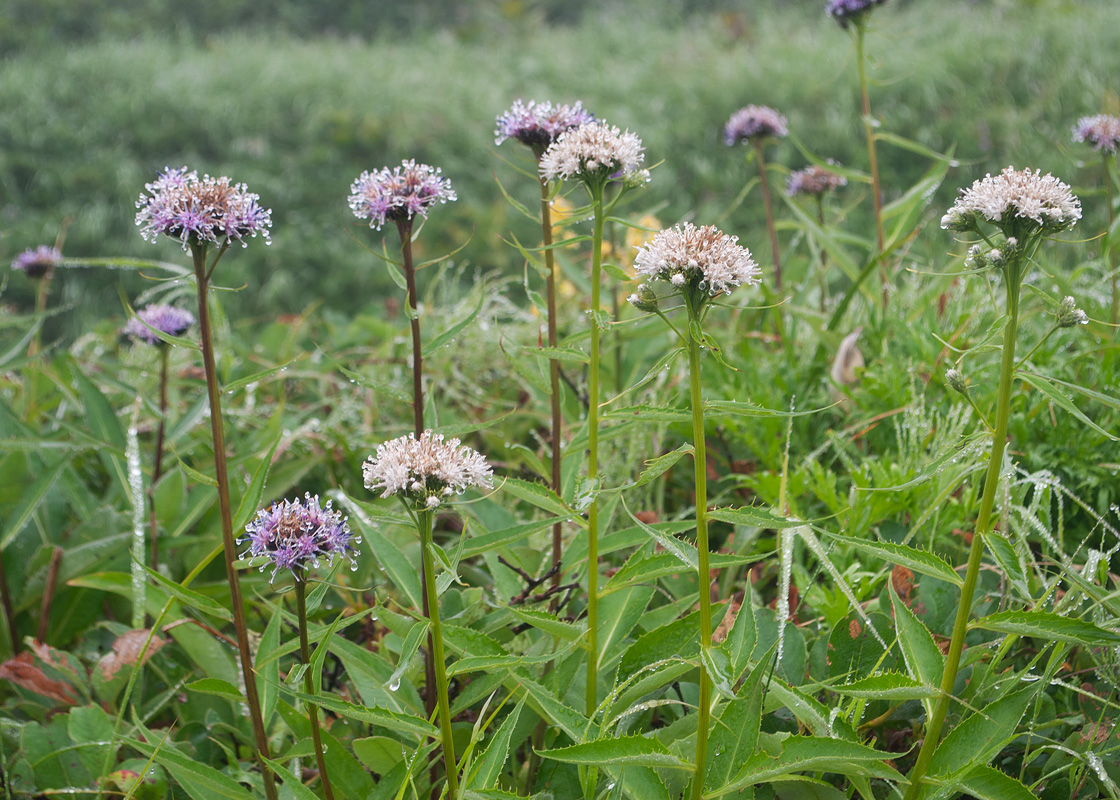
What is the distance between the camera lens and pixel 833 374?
2127 millimetres

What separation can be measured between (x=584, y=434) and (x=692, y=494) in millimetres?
813

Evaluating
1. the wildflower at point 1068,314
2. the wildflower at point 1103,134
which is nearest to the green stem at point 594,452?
the wildflower at point 1068,314

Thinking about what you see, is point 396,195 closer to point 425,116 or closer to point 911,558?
point 911,558

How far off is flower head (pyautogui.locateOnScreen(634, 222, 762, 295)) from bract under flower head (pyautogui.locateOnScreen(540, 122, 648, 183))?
0.64ft

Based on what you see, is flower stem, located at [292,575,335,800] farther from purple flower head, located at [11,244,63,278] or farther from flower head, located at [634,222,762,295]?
purple flower head, located at [11,244,63,278]

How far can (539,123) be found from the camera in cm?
138

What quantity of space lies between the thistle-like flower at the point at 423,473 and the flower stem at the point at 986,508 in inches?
23.2

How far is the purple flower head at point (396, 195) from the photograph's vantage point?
49.5 inches

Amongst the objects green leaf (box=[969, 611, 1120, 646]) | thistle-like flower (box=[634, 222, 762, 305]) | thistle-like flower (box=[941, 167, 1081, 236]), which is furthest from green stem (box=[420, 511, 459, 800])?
thistle-like flower (box=[941, 167, 1081, 236])

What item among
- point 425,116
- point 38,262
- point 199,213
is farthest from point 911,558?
point 425,116

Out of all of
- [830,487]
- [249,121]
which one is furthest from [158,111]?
[830,487]

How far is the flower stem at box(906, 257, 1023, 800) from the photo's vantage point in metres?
0.98

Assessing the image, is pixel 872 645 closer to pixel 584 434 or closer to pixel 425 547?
Result: pixel 584 434

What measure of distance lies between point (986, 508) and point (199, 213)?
1025mm
